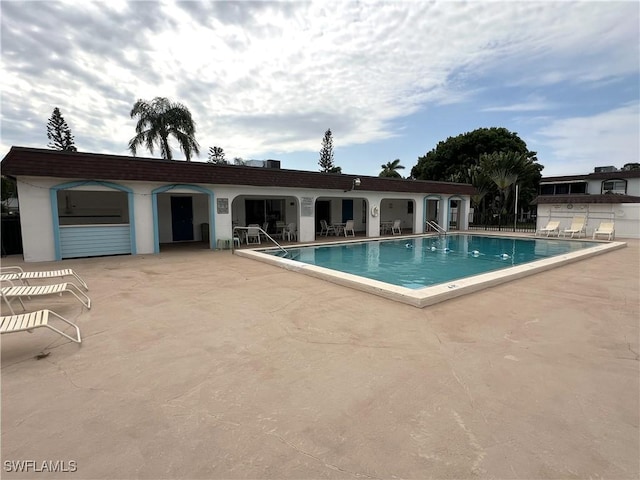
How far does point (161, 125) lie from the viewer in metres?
23.6

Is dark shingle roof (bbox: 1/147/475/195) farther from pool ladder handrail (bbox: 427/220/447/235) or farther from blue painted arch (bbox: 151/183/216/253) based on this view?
pool ladder handrail (bbox: 427/220/447/235)

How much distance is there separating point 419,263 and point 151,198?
9713 mm

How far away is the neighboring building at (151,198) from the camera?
9.98 metres

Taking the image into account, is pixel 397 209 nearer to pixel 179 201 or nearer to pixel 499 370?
pixel 179 201

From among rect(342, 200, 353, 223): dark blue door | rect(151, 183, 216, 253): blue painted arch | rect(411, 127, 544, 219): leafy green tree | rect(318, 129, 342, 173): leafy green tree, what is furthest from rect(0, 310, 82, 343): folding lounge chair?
rect(318, 129, 342, 173): leafy green tree

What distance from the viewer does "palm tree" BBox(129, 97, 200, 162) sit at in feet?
76.3

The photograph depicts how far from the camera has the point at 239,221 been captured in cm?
1852

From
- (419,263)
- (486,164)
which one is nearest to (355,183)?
(419,263)

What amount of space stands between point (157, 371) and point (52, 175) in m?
9.62

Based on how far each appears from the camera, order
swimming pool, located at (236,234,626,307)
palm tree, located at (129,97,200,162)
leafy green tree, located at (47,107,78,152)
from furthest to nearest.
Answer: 1. leafy green tree, located at (47,107,78,152)
2. palm tree, located at (129,97,200,162)
3. swimming pool, located at (236,234,626,307)

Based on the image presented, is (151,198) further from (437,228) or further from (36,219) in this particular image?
(437,228)

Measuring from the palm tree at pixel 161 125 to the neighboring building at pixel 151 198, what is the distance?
30.6ft

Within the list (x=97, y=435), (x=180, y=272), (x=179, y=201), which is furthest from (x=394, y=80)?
(x=97, y=435)

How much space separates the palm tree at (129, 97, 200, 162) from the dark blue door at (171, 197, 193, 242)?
910 cm
